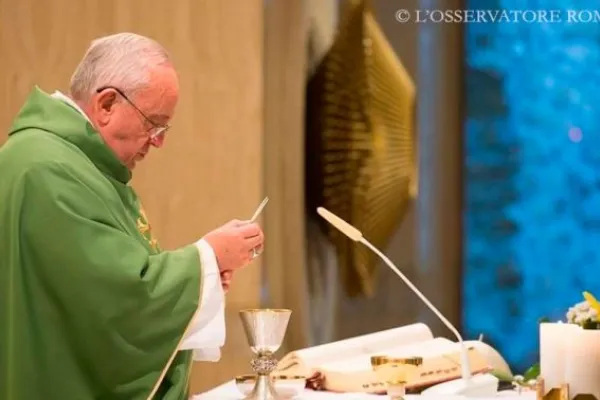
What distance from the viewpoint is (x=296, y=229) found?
11.7 feet

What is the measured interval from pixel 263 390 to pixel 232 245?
11.7 inches

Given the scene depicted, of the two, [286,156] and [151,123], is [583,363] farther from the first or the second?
[286,156]

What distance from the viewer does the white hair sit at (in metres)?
1.92

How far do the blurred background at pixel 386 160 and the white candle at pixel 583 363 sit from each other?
5.56ft

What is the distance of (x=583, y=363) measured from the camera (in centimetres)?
176

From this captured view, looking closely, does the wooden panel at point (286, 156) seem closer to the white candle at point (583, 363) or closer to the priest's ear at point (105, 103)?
the priest's ear at point (105, 103)

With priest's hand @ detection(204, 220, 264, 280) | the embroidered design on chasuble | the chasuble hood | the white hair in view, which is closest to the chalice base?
priest's hand @ detection(204, 220, 264, 280)

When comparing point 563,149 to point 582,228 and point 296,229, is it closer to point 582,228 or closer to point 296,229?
point 582,228

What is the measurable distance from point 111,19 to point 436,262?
57.1 inches

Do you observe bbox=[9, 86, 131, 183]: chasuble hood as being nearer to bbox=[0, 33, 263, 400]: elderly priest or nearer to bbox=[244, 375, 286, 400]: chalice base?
bbox=[0, 33, 263, 400]: elderly priest

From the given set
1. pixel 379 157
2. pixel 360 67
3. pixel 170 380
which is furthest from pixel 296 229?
pixel 170 380

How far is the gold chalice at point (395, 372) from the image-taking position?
1.90m

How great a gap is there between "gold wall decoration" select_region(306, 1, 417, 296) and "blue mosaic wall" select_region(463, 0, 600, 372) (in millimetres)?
229

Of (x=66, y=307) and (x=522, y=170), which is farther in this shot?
(x=522, y=170)
